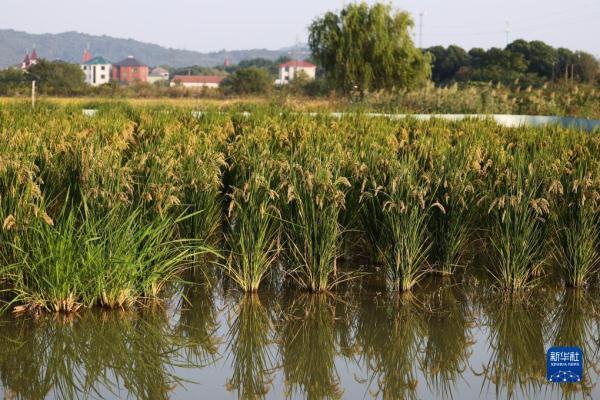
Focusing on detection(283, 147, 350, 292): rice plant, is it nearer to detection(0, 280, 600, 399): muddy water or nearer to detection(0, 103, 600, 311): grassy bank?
detection(0, 103, 600, 311): grassy bank

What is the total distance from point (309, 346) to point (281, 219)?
132cm

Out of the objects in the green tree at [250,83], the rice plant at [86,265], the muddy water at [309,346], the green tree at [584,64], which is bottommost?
the muddy water at [309,346]

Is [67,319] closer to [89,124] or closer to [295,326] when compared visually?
[295,326]

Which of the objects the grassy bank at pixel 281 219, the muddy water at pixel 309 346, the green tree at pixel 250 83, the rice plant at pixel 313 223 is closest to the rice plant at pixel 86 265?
the grassy bank at pixel 281 219

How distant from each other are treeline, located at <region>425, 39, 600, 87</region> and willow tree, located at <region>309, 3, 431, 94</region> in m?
25.7

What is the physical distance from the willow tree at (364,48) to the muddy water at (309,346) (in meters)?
33.7

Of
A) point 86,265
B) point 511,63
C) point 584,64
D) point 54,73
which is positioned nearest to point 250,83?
point 54,73

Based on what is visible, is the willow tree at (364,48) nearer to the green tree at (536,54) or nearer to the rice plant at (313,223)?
the rice plant at (313,223)

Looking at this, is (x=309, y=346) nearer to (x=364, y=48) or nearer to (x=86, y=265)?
(x=86, y=265)

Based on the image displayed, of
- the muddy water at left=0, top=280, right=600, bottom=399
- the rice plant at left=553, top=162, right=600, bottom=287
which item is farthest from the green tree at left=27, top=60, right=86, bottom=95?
the muddy water at left=0, top=280, right=600, bottom=399

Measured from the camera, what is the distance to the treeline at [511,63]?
71.8 metres

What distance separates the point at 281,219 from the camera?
24.7ft

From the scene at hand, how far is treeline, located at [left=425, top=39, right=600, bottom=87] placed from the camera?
71812 mm

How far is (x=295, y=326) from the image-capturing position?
7074mm
